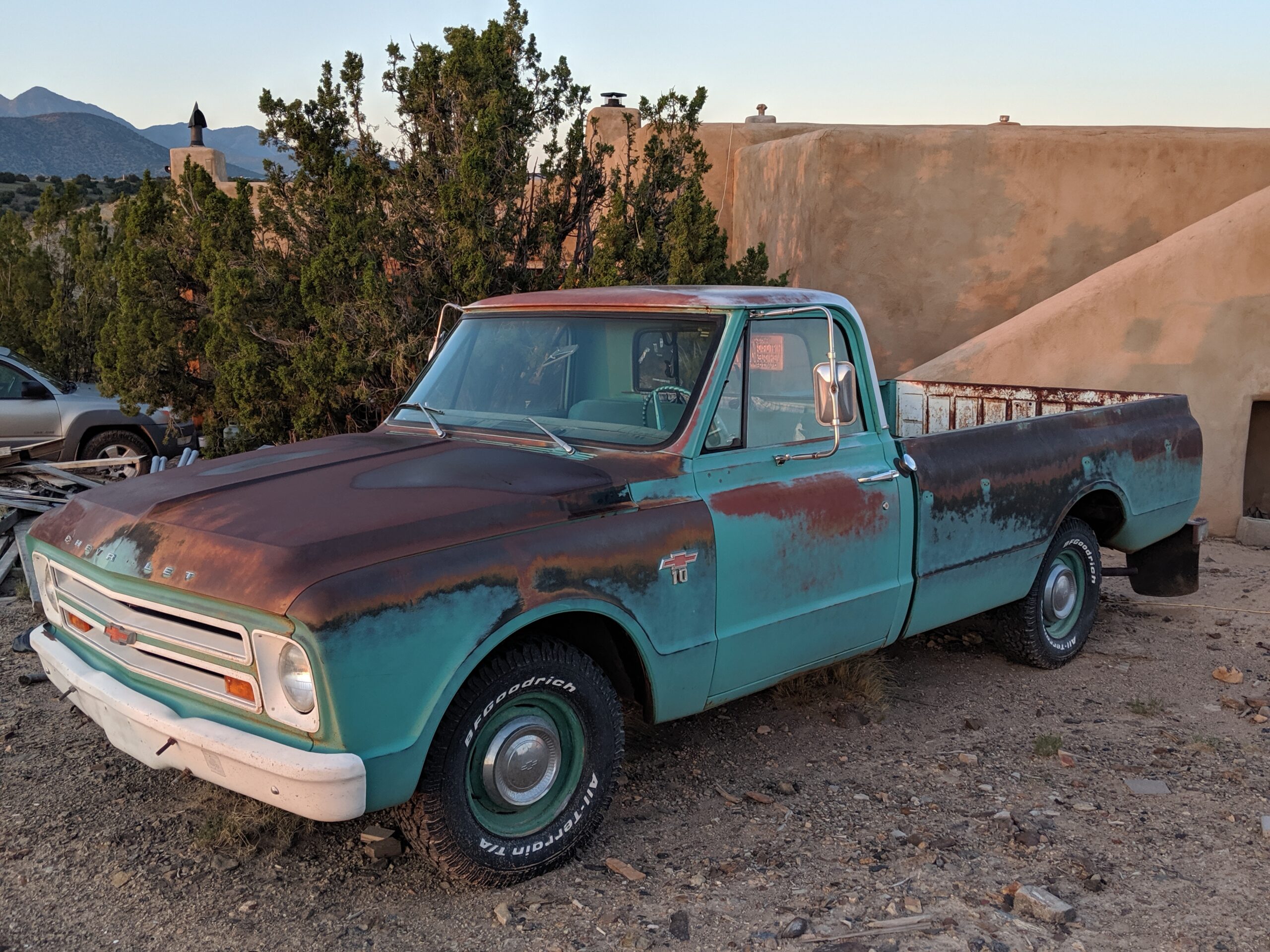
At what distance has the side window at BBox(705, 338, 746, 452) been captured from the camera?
385 centimetres

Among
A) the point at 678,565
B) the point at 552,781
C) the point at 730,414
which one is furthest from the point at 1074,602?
the point at 552,781

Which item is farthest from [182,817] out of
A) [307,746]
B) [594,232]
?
[594,232]

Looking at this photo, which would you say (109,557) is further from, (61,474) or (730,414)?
(61,474)

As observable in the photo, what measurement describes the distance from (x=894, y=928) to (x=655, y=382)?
203 centimetres

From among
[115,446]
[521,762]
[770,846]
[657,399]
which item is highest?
[657,399]

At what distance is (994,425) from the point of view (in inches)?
194

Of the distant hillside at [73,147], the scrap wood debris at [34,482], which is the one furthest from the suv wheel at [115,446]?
the distant hillside at [73,147]

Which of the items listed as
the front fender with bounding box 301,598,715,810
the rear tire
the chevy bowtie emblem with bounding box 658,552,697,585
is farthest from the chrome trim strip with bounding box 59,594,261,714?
the rear tire

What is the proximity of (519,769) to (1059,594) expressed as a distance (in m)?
3.43

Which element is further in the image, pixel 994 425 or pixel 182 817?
pixel 994 425

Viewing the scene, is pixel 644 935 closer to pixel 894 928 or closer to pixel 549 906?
pixel 549 906

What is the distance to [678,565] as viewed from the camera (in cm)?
355

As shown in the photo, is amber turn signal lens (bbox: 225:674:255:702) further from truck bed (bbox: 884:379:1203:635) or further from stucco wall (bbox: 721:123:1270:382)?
stucco wall (bbox: 721:123:1270:382)

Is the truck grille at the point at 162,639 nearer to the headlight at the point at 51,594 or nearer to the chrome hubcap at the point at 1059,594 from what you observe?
the headlight at the point at 51,594
